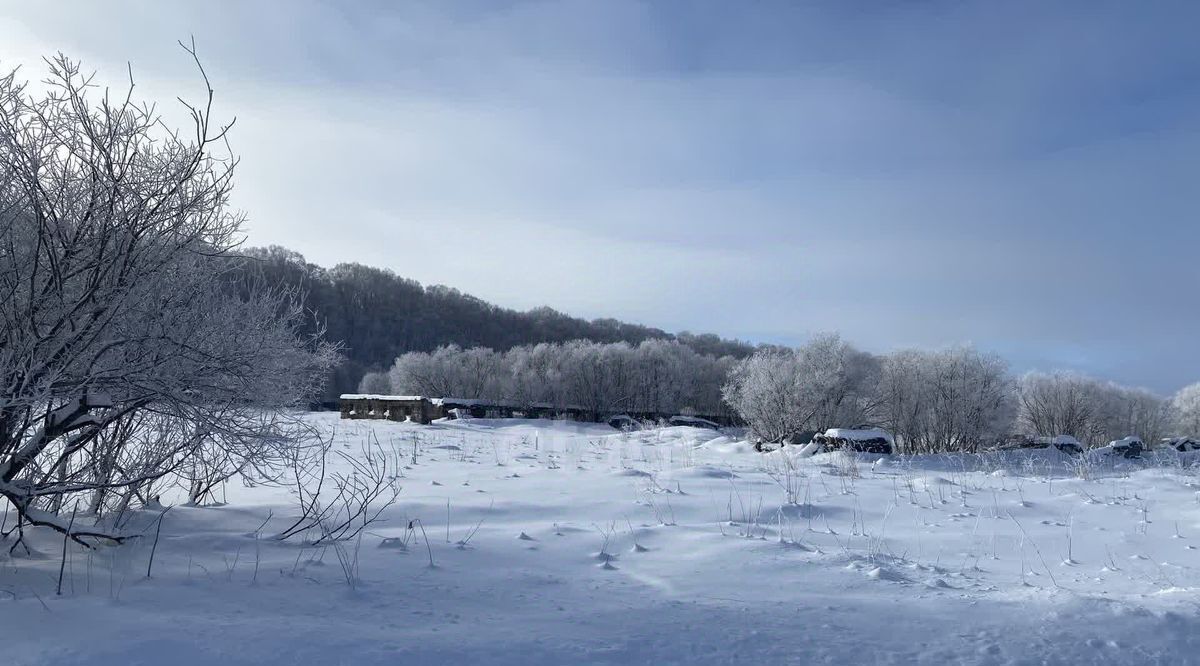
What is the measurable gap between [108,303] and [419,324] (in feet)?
376

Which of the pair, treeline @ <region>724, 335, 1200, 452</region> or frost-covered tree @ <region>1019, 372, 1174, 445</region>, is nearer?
treeline @ <region>724, 335, 1200, 452</region>

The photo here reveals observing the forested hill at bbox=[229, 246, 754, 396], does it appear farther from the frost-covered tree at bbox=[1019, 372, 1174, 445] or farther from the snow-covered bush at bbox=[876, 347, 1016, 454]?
the snow-covered bush at bbox=[876, 347, 1016, 454]

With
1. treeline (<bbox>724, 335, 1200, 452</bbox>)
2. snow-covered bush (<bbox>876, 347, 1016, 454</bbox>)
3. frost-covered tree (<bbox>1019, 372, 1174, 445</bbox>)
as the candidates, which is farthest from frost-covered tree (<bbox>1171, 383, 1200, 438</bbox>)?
snow-covered bush (<bbox>876, 347, 1016, 454</bbox>)

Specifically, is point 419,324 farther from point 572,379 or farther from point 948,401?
point 948,401

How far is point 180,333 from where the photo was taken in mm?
5551

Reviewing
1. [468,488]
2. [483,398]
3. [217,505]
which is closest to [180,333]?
[217,505]

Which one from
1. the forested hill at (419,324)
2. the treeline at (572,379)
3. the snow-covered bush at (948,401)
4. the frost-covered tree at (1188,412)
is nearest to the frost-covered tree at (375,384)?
the treeline at (572,379)

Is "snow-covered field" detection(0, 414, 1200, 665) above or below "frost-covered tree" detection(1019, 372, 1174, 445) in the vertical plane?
below

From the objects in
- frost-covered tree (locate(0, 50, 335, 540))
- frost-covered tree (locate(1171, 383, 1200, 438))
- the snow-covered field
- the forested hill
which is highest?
the forested hill

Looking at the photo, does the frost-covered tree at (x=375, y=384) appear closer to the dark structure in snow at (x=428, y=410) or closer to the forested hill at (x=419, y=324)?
the forested hill at (x=419, y=324)

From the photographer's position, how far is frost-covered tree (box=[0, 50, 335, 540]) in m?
5.05

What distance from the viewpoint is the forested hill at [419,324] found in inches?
4149

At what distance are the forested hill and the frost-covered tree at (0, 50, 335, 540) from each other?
93207 mm

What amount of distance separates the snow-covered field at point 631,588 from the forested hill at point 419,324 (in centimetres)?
9157
